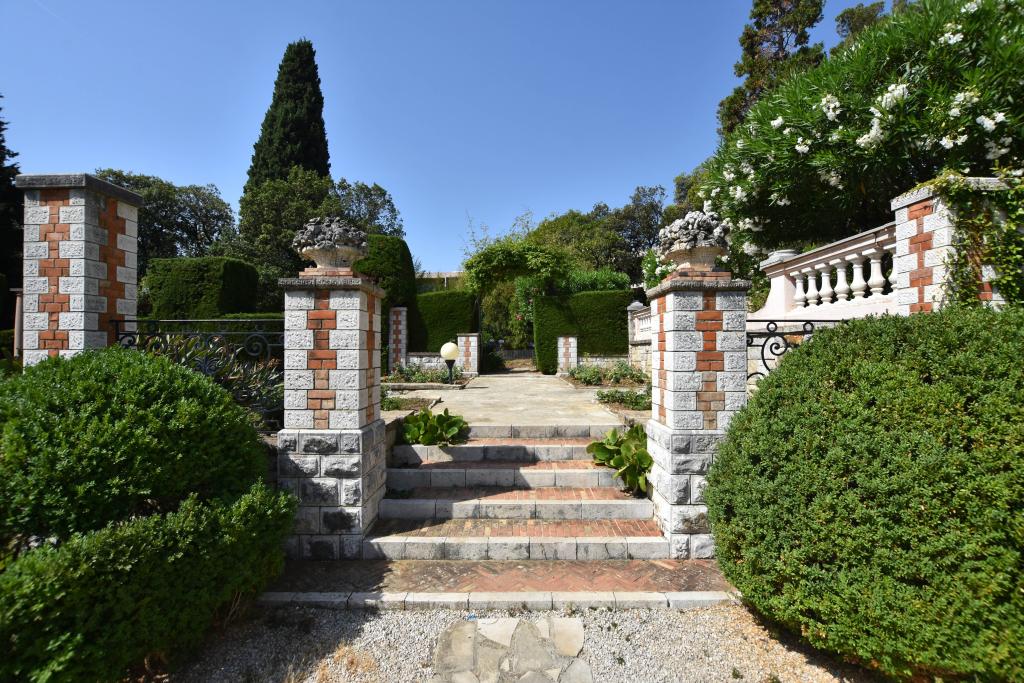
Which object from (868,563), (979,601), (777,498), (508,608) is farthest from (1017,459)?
(508,608)

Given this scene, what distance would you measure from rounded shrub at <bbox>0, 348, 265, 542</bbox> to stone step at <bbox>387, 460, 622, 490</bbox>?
1.49 meters

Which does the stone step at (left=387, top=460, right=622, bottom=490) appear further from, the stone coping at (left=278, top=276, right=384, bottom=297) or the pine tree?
the pine tree

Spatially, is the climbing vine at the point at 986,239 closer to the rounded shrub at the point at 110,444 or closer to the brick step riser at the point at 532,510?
the brick step riser at the point at 532,510

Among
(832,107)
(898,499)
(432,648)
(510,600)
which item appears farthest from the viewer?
(832,107)

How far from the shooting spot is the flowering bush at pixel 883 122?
249 inches

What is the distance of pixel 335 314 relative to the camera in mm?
3512

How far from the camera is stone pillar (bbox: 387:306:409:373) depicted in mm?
13500

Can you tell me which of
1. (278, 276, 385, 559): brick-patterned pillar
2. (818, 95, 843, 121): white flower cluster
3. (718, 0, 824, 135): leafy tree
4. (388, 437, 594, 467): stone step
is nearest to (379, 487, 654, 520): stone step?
(278, 276, 385, 559): brick-patterned pillar

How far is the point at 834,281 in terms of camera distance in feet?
19.8

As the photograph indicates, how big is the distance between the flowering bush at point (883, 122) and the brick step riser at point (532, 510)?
23.6 feet

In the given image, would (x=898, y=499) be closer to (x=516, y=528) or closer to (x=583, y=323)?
(x=516, y=528)

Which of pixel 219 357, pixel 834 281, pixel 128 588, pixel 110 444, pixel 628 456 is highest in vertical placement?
pixel 834 281

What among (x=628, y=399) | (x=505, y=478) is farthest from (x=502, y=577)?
(x=628, y=399)

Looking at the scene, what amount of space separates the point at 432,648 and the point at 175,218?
113 ft
